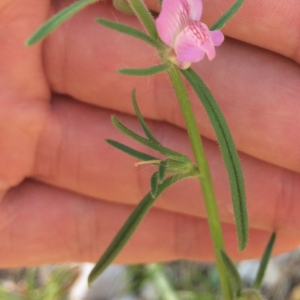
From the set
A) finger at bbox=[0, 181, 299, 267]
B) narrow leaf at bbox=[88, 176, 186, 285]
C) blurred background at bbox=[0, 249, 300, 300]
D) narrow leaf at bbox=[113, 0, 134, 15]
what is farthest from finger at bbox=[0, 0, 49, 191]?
blurred background at bbox=[0, 249, 300, 300]

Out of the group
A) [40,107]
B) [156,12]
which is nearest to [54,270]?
[40,107]

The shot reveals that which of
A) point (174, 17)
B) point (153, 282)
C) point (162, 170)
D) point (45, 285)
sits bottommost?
point (45, 285)

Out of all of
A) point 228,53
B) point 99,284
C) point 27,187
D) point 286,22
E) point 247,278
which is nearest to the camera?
point 286,22

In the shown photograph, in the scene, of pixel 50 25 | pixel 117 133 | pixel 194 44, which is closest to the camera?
pixel 50 25

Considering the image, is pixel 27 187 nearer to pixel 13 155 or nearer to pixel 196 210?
pixel 13 155

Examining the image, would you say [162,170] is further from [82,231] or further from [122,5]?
[82,231]

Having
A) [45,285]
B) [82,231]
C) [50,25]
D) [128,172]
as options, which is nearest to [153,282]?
[45,285]

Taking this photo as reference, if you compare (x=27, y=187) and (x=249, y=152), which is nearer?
(x=249, y=152)

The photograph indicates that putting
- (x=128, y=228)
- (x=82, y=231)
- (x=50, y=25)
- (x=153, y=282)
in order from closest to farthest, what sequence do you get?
(x=50, y=25) < (x=128, y=228) < (x=82, y=231) < (x=153, y=282)
